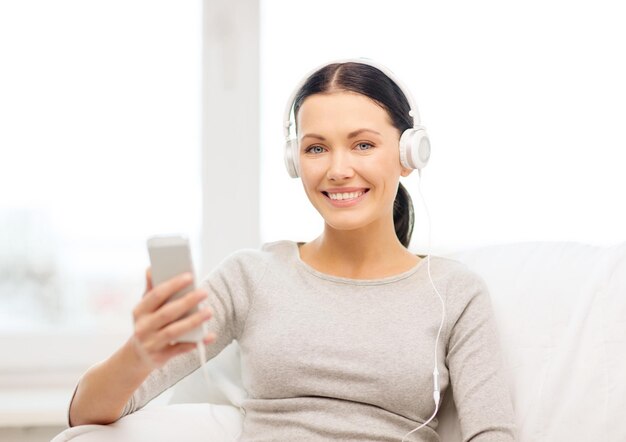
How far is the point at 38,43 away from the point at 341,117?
1125 millimetres

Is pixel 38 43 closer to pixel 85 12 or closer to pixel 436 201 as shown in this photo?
pixel 85 12

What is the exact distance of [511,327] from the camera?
1363 millimetres

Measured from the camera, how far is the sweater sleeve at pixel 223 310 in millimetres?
1288

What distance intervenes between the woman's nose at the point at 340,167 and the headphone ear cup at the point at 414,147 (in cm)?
10

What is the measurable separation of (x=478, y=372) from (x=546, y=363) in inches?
5.6

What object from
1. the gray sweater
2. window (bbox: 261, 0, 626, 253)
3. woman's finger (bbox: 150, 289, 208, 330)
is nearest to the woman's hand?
woman's finger (bbox: 150, 289, 208, 330)

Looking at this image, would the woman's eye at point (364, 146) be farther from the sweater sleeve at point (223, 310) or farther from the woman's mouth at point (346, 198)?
the sweater sleeve at point (223, 310)

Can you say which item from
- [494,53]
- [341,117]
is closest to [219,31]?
[494,53]

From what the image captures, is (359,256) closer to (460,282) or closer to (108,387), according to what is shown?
(460,282)

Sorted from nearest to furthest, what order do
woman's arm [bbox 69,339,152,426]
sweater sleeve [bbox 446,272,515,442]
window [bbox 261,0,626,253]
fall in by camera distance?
woman's arm [bbox 69,339,152,426], sweater sleeve [bbox 446,272,515,442], window [bbox 261,0,626,253]

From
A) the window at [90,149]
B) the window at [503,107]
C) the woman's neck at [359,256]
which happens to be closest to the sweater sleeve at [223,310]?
the woman's neck at [359,256]

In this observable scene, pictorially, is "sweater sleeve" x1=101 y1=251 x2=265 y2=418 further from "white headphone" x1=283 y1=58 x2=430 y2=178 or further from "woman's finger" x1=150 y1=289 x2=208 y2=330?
"woman's finger" x1=150 y1=289 x2=208 y2=330

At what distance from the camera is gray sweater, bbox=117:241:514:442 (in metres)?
1.24

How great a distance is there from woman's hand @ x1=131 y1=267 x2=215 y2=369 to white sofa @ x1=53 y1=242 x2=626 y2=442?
0.85 ft
